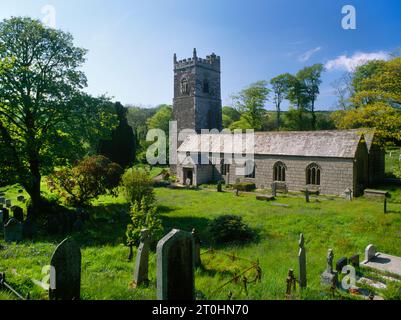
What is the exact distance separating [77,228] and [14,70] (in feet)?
29.9

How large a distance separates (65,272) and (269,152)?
2565 centimetres

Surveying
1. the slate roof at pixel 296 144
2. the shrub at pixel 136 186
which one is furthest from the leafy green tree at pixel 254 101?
the shrub at pixel 136 186

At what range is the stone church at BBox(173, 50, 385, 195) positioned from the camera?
2678 centimetres

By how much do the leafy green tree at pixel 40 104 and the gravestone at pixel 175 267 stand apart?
510 inches

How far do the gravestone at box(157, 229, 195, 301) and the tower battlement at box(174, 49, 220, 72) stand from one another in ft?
118

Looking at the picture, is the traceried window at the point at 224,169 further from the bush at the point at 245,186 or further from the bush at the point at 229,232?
the bush at the point at 229,232

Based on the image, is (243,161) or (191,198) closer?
(191,198)

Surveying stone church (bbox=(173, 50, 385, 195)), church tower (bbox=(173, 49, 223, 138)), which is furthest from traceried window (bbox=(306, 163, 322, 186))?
church tower (bbox=(173, 49, 223, 138))

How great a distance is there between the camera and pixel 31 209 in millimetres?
18422

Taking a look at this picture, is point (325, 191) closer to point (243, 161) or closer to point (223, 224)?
point (243, 161)

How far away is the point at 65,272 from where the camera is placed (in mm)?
7547

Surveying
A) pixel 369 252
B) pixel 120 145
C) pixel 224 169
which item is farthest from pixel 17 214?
pixel 224 169
